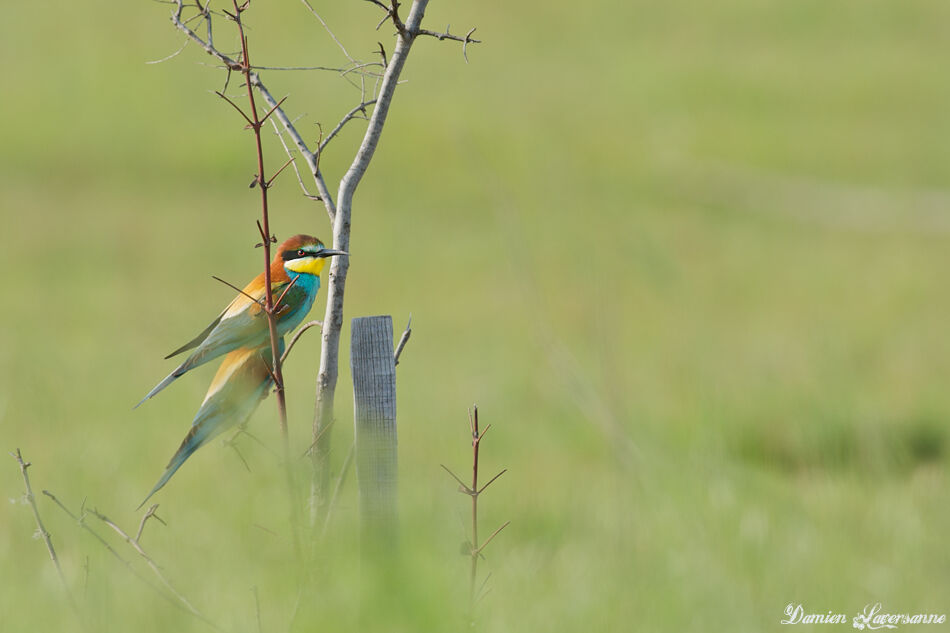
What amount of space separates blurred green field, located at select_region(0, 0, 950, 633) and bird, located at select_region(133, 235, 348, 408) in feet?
0.60

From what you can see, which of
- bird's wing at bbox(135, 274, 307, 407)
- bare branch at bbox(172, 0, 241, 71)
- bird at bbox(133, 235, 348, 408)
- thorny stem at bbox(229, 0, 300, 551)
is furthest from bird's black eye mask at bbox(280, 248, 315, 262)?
bare branch at bbox(172, 0, 241, 71)

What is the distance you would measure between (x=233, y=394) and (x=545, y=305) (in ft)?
26.2

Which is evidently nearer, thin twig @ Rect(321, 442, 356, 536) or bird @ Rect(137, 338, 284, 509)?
thin twig @ Rect(321, 442, 356, 536)

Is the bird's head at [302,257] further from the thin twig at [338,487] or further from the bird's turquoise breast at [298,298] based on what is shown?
the thin twig at [338,487]

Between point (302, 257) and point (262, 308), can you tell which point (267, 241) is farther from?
point (302, 257)

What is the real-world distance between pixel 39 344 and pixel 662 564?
249 inches

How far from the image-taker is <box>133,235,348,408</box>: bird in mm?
1918

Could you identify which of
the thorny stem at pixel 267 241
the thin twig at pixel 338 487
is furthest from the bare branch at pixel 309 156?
the thin twig at pixel 338 487

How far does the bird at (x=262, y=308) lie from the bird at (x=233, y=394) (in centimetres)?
3

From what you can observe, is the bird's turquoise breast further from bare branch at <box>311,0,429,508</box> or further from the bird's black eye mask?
bare branch at <box>311,0,429,508</box>

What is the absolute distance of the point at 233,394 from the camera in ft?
6.37

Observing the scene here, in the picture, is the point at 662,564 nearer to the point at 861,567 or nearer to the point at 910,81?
the point at 861,567

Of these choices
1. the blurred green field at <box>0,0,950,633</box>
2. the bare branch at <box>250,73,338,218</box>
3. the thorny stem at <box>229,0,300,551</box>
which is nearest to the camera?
the thorny stem at <box>229,0,300,551</box>

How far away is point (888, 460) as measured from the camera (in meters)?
5.25
